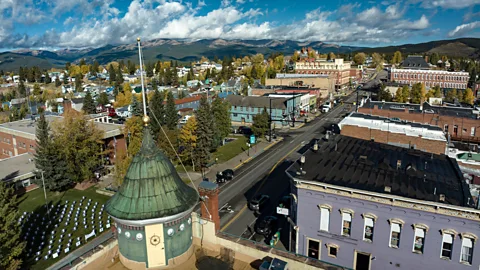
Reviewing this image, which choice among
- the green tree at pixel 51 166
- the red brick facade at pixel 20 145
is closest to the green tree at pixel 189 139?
the red brick facade at pixel 20 145

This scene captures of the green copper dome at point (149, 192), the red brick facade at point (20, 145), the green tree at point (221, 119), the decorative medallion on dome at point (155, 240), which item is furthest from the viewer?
the green tree at point (221, 119)

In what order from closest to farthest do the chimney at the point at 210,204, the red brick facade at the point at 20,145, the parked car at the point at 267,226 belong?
1. the chimney at the point at 210,204
2. the parked car at the point at 267,226
3. the red brick facade at the point at 20,145

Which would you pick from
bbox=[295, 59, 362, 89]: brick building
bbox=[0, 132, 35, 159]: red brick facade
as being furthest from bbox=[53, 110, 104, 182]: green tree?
bbox=[295, 59, 362, 89]: brick building

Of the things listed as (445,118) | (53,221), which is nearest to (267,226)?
(53,221)

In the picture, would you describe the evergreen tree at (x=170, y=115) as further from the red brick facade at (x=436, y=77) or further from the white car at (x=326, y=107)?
the red brick facade at (x=436, y=77)

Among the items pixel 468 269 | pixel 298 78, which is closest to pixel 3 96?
pixel 298 78

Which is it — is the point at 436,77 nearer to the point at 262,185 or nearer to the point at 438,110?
the point at 438,110

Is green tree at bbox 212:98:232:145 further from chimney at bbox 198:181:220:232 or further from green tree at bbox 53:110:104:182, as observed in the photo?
chimney at bbox 198:181:220:232
